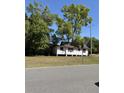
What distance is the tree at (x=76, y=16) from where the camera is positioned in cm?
1873

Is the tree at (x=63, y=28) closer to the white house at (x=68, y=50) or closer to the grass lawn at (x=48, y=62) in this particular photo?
the white house at (x=68, y=50)

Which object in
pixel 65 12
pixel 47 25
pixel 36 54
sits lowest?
pixel 36 54

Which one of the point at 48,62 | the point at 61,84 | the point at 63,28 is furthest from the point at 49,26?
the point at 61,84

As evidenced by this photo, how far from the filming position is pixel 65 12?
1875 cm

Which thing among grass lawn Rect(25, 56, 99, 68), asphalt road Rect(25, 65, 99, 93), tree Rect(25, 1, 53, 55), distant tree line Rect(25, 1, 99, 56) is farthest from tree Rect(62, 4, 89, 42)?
asphalt road Rect(25, 65, 99, 93)

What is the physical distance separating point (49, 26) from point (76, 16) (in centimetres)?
293

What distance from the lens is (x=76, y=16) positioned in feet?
63.0

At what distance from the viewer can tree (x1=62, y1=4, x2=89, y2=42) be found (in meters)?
18.7

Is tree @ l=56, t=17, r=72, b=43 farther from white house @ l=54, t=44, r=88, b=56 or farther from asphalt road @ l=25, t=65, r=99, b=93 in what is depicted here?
asphalt road @ l=25, t=65, r=99, b=93
